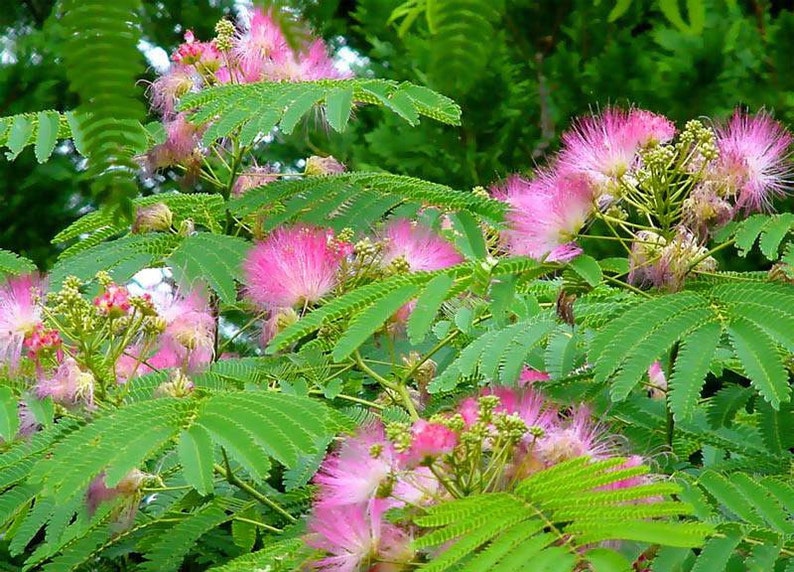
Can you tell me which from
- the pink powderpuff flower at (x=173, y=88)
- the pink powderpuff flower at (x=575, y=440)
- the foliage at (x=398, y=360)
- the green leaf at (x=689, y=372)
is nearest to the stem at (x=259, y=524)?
the foliage at (x=398, y=360)

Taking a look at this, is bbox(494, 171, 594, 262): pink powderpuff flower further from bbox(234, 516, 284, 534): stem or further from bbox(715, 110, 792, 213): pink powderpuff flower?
bbox(234, 516, 284, 534): stem

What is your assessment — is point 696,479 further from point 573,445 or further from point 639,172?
point 639,172

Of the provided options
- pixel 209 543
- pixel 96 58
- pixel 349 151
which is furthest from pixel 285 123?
pixel 349 151

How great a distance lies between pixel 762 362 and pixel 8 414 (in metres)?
1.08

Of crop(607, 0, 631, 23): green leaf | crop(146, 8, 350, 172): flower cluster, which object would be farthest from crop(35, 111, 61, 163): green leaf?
crop(607, 0, 631, 23): green leaf

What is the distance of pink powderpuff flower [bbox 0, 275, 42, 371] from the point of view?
1.94 metres

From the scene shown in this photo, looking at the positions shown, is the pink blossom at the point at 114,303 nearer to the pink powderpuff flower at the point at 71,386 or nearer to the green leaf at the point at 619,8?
the pink powderpuff flower at the point at 71,386

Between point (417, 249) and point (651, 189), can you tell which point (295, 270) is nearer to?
point (417, 249)

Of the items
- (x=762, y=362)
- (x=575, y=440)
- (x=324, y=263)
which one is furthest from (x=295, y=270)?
(x=762, y=362)

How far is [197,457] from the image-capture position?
1.48 m

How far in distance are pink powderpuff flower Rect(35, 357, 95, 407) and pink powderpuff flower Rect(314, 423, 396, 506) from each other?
40 centimetres

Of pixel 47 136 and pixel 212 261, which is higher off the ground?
pixel 47 136

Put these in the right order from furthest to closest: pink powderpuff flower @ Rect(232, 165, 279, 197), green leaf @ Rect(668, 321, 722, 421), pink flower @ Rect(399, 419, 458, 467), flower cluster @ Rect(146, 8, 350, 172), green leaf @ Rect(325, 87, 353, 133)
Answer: pink powderpuff flower @ Rect(232, 165, 279, 197)
flower cluster @ Rect(146, 8, 350, 172)
green leaf @ Rect(325, 87, 353, 133)
green leaf @ Rect(668, 321, 722, 421)
pink flower @ Rect(399, 419, 458, 467)

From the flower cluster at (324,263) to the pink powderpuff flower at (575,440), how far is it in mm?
423
